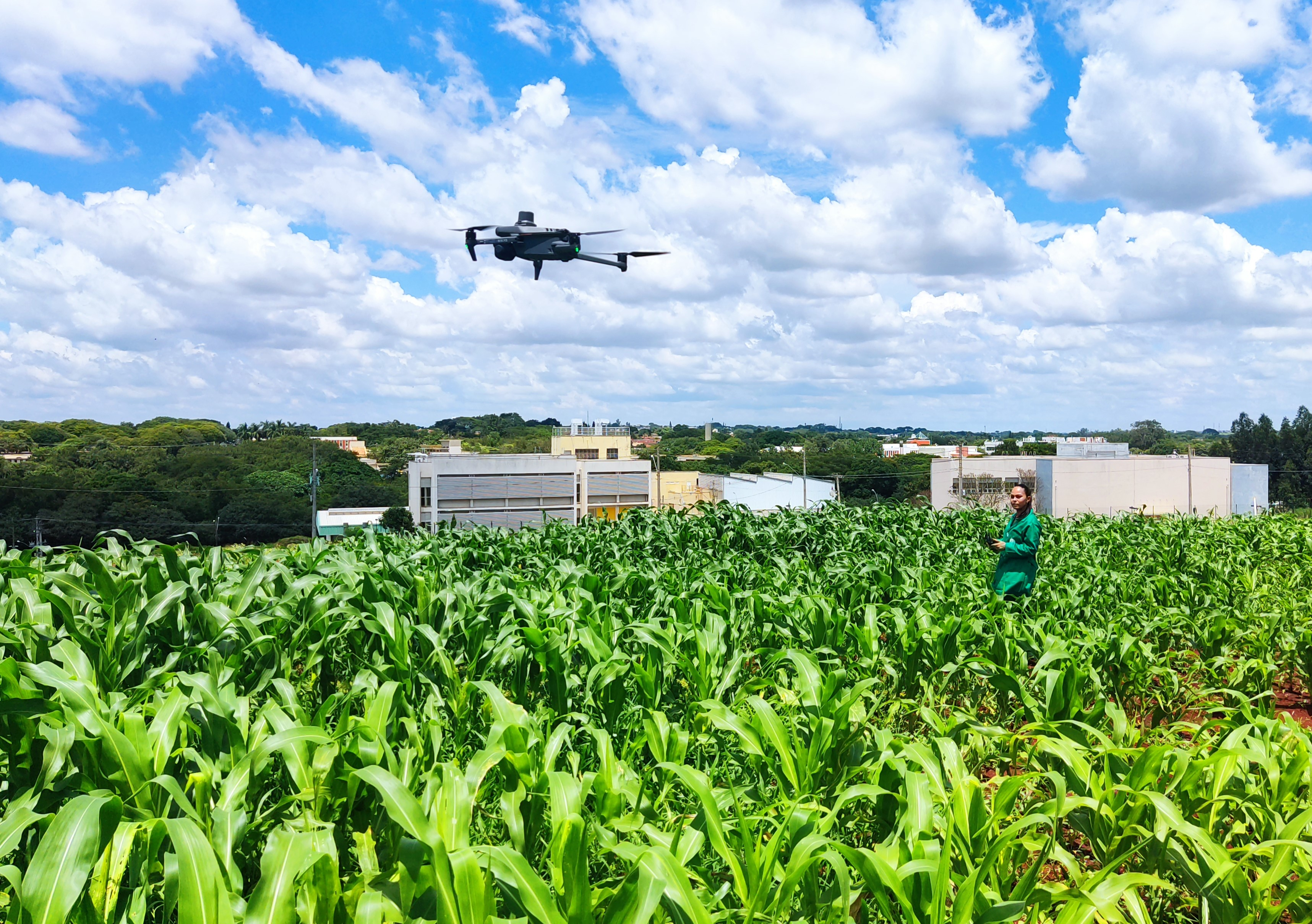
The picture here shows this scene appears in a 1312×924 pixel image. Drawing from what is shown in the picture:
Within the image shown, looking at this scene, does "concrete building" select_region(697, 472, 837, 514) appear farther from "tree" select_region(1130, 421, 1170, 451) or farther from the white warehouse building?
"tree" select_region(1130, 421, 1170, 451)

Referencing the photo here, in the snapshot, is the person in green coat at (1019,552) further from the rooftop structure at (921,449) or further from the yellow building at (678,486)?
the rooftop structure at (921,449)

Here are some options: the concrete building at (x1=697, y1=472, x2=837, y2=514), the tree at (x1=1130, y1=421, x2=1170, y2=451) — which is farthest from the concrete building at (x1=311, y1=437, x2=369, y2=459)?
the tree at (x1=1130, y1=421, x2=1170, y2=451)

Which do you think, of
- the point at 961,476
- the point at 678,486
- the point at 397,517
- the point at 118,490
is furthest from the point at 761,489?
the point at 118,490

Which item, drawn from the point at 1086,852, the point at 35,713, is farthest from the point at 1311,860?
the point at 35,713

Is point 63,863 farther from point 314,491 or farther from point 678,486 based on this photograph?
point 678,486

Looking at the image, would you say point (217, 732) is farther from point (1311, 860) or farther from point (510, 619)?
point (1311, 860)

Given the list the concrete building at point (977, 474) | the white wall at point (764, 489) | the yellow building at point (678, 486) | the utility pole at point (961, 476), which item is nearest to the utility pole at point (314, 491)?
the white wall at point (764, 489)
